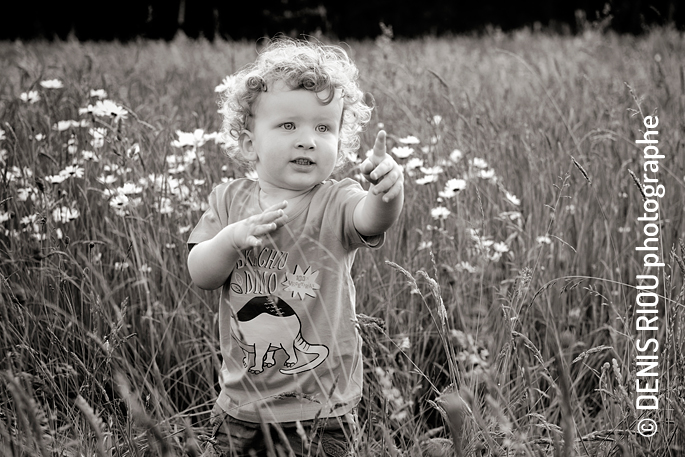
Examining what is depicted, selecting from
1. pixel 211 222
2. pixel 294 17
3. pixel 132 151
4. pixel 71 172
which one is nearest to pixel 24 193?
pixel 71 172

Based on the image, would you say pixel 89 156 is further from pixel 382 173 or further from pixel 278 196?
pixel 382 173

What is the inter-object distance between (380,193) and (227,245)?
12.1 inches

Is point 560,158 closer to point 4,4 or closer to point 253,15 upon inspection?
point 253,15

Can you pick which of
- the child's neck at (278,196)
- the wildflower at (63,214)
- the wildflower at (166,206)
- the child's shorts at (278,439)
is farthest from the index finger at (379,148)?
the wildflower at (63,214)

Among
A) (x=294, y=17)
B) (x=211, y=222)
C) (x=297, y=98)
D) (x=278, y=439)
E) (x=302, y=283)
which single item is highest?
(x=294, y=17)

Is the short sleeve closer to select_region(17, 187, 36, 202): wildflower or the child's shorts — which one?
the child's shorts

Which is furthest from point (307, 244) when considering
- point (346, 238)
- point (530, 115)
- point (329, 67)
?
point (530, 115)

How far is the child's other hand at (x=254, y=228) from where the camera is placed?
110 cm

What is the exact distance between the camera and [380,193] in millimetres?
1078

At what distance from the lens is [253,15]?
45.0ft

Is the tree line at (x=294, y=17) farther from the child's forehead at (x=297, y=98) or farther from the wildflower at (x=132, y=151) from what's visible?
the child's forehead at (x=297, y=98)

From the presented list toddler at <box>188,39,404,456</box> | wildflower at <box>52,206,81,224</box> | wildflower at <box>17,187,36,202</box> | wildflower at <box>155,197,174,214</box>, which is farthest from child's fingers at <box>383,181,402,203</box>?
wildflower at <box>17,187,36,202</box>

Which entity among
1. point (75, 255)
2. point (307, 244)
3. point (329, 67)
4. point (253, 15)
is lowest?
point (75, 255)

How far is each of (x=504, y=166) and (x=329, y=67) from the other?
1.27 metres
